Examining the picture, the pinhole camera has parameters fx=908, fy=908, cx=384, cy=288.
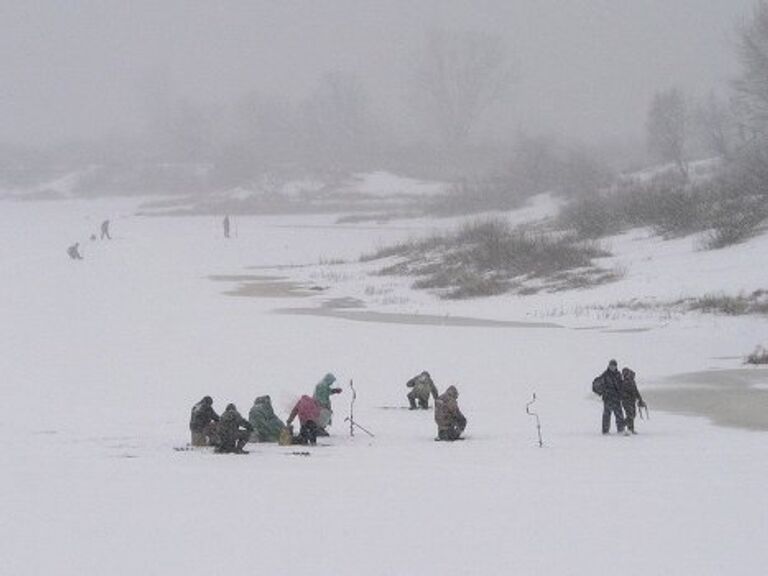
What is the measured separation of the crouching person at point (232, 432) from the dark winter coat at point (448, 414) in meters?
2.85

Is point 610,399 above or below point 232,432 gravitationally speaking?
above

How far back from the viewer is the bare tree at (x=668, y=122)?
66.9 metres

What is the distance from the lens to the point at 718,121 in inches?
2682

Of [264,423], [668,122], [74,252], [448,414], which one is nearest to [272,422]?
[264,423]

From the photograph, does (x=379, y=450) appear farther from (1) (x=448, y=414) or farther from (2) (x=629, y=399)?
(2) (x=629, y=399)

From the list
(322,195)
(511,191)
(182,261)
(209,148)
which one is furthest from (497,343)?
(209,148)

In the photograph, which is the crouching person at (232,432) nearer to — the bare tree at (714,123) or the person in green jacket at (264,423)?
the person in green jacket at (264,423)

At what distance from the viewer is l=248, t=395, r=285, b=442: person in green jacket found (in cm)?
1380

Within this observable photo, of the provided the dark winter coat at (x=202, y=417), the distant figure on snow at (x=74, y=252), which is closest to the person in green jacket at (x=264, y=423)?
the dark winter coat at (x=202, y=417)

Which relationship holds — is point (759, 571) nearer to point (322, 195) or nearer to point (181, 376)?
point (181, 376)

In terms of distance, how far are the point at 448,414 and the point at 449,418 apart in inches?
2.8

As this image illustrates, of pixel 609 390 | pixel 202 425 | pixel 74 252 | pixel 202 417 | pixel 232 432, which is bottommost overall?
pixel 232 432

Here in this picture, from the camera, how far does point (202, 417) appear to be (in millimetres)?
13141

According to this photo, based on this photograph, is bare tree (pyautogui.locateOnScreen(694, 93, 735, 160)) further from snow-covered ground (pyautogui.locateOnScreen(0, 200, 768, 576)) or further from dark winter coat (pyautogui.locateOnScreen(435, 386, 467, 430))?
dark winter coat (pyautogui.locateOnScreen(435, 386, 467, 430))
